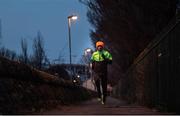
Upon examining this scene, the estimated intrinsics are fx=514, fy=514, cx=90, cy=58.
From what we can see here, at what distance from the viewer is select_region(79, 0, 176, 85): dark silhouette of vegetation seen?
20.0 m

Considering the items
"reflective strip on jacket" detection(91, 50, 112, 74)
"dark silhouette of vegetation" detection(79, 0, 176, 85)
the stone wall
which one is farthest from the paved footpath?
"dark silhouette of vegetation" detection(79, 0, 176, 85)

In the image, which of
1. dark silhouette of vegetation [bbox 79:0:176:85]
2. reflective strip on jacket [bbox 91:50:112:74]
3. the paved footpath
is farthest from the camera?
dark silhouette of vegetation [bbox 79:0:176:85]

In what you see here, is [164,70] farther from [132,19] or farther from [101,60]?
[132,19]

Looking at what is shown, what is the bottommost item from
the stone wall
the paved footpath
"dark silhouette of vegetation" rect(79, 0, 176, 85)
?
the paved footpath

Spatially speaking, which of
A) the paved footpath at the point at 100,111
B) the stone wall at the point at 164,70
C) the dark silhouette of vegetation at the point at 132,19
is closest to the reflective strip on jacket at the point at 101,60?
the stone wall at the point at 164,70

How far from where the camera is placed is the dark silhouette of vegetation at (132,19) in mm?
20016

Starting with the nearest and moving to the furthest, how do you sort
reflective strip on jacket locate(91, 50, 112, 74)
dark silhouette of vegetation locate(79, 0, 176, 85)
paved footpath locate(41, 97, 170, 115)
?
1. paved footpath locate(41, 97, 170, 115)
2. reflective strip on jacket locate(91, 50, 112, 74)
3. dark silhouette of vegetation locate(79, 0, 176, 85)

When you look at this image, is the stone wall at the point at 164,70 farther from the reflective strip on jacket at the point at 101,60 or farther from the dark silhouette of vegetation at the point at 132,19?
the dark silhouette of vegetation at the point at 132,19

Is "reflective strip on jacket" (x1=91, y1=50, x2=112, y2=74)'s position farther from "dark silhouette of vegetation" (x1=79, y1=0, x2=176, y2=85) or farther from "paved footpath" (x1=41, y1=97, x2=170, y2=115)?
"dark silhouette of vegetation" (x1=79, y1=0, x2=176, y2=85)

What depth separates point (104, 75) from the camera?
14.8 m

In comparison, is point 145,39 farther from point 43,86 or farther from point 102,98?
point 43,86

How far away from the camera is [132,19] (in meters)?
22.2

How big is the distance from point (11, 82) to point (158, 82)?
4454mm

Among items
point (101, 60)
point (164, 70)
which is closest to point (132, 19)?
point (101, 60)
